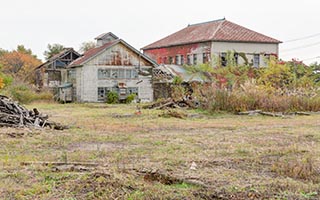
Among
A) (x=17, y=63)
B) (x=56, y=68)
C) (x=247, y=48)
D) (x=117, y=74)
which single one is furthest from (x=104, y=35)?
(x=17, y=63)

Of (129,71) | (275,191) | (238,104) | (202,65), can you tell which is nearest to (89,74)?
(129,71)

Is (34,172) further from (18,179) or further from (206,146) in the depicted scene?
(206,146)

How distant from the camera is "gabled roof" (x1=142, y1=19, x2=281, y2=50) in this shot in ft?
144

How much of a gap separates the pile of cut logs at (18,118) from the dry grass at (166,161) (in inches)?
43.5

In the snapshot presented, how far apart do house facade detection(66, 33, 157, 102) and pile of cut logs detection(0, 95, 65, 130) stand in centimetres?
2079

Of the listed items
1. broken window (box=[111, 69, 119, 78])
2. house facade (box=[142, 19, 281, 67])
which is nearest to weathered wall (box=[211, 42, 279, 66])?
house facade (box=[142, 19, 281, 67])

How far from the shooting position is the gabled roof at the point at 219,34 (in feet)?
144

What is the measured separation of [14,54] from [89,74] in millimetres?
25687

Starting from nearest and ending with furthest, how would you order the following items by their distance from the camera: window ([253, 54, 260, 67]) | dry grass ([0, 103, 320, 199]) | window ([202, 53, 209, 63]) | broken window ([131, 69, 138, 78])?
dry grass ([0, 103, 320, 199]) → broken window ([131, 69, 138, 78]) → window ([202, 53, 209, 63]) → window ([253, 54, 260, 67])

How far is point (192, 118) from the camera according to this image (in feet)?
72.1

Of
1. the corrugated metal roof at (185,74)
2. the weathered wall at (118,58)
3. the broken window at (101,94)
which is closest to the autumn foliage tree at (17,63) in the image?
the weathered wall at (118,58)

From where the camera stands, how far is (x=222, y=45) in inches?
1726

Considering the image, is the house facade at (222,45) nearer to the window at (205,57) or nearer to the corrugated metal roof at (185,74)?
the window at (205,57)

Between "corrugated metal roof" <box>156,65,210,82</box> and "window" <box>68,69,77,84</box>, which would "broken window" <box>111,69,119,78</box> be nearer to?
"window" <box>68,69,77,84</box>
